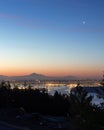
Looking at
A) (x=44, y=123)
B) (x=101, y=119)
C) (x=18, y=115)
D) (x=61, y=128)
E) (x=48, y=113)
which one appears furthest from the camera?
(x=48, y=113)

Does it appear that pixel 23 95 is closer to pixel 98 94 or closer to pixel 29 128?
pixel 29 128

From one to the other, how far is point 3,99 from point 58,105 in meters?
5.37

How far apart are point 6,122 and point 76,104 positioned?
38.9 ft

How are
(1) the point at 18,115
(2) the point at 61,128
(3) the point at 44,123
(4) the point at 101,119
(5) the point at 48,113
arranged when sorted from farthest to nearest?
(5) the point at 48,113 < (1) the point at 18,115 < (3) the point at 44,123 < (2) the point at 61,128 < (4) the point at 101,119

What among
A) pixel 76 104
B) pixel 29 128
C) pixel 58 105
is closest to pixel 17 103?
pixel 58 105

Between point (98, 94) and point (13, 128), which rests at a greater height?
point (98, 94)

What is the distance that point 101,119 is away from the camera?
19.0 meters

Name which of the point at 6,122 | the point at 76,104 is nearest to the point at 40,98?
the point at 6,122

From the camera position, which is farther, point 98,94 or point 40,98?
point 40,98

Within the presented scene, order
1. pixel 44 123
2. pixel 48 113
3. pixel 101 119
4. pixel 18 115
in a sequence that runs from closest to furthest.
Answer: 1. pixel 101 119
2. pixel 44 123
3. pixel 18 115
4. pixel 48 113

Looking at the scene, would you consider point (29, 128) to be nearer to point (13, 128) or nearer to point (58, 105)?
point (13, 128)

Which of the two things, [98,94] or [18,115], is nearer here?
[98,94]

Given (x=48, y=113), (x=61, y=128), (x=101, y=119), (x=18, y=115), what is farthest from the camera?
(x=48, y=113)

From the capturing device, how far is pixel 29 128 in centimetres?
2719
